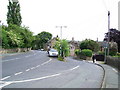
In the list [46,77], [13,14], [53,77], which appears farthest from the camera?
[13,14]

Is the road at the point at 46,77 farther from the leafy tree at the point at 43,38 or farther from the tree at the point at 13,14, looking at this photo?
the leafy tree at the point at 43,38

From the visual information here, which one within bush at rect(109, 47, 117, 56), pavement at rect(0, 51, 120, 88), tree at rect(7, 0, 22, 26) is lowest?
pavement at rect(0, 51, 120, 88)

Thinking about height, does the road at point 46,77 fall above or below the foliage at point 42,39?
below

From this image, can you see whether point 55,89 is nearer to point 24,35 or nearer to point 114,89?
point 114,89

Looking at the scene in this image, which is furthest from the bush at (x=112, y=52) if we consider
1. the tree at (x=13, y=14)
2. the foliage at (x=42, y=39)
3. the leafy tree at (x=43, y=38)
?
the foliage at (x=42, y=39)

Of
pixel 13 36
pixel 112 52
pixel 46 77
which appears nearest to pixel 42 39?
pixel 13 36

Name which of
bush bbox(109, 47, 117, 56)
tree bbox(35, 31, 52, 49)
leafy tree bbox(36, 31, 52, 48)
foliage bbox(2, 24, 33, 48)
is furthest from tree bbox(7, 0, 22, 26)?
tree bbox(35, 31, 52, 49)

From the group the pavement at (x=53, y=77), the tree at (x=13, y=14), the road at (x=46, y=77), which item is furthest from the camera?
the tree at (x=13, y=14)

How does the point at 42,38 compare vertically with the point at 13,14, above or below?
below

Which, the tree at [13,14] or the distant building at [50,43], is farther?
the distant building at [50,43]

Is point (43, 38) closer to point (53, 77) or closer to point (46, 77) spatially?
point (53, 77)

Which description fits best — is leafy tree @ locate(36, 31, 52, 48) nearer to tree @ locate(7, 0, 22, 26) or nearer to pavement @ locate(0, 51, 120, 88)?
tree @ locate(7, 0, 22, 26)

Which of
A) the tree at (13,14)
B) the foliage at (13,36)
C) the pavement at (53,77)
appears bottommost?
the pavement at (53,77)

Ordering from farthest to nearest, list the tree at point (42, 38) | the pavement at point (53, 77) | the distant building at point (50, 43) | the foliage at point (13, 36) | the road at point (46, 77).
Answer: the tree at point (42, 38) < the distant building at point (50, 43) < the foliage at point (13, 36) < the pavement at point (53, 77) < the road at point (46, 77)
